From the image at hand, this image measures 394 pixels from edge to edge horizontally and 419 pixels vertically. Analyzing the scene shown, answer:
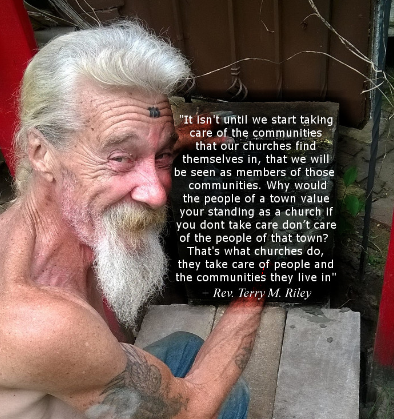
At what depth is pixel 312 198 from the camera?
2373mm

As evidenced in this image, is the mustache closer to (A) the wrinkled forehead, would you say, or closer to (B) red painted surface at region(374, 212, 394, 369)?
(A) the wrinkled forehead

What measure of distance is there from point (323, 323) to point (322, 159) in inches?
27.4

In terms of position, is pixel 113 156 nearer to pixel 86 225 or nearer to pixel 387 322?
pixel 86 225

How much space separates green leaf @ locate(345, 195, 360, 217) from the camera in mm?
2740

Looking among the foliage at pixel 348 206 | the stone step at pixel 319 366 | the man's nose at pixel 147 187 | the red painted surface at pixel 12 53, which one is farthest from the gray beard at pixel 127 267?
the foliage at pixel 348 206

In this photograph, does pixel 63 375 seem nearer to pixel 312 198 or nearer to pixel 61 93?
pixel 61 93

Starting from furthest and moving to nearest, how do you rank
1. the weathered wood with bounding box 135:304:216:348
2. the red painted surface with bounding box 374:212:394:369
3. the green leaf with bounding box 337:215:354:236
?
the green leaf with bounding box 337:215:354:236 < the weathered wood with bounding box 135:304:216:348 < the red painted surface with bounding box 374:212:394:369

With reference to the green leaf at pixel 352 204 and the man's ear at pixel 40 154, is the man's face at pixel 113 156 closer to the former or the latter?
the man's ear at pixel 40 154

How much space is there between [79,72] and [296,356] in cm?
148

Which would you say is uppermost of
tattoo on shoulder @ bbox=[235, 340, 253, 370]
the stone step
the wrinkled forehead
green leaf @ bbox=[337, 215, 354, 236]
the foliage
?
the wrinkled forehead

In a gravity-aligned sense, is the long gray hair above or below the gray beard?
above

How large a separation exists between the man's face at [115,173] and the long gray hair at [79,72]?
0.03m

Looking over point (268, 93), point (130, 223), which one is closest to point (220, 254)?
point (268, 93)

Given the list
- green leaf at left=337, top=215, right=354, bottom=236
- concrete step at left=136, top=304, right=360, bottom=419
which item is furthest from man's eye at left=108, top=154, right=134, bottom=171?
green leaf at left=337, top=215, right=354, bottom=236
